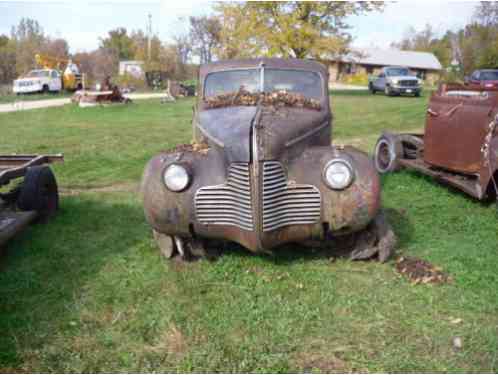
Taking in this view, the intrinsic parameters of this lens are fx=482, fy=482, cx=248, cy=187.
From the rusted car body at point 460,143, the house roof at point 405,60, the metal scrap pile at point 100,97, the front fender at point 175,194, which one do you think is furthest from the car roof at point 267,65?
the house roof at point 405,60

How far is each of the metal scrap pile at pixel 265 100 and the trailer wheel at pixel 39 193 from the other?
207 cm

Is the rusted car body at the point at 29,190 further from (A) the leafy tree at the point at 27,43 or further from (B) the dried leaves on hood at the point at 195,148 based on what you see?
(A) the leafy tree at the point at 27,43

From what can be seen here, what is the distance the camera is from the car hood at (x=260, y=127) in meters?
3.77

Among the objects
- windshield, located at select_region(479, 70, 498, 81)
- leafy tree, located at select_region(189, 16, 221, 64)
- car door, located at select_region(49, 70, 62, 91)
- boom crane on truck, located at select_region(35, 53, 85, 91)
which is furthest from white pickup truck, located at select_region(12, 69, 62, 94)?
windshield, located at select_region(479, 70, 498, 81)

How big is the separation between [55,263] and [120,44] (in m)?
62.6

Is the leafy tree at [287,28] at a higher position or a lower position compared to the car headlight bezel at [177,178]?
higher

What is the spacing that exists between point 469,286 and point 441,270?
32 cm

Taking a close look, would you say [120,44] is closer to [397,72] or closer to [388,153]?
[397,72]

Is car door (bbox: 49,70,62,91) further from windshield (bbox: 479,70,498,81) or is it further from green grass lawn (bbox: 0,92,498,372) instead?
→ green grass lawn (bbox: 0,92,498,372)

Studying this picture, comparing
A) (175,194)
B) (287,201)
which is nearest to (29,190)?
(175,194)

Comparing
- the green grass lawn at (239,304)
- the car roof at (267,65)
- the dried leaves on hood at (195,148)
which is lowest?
the green grass lawn at (239,304)

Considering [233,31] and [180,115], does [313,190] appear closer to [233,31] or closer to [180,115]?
[180,115]

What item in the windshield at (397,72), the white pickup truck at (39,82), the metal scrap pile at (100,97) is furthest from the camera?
the white pickup truck at (39,82)

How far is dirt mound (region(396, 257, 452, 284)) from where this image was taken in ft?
13.1
